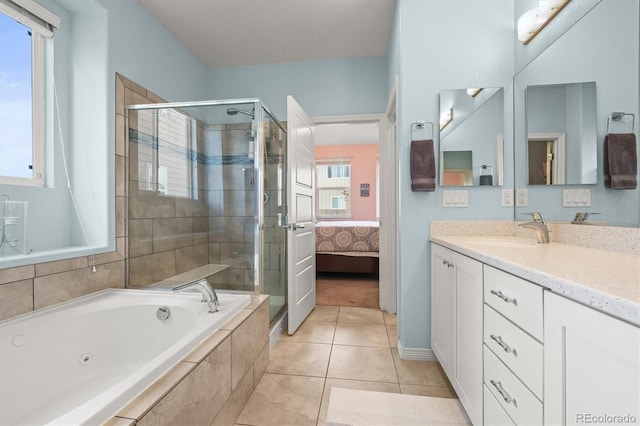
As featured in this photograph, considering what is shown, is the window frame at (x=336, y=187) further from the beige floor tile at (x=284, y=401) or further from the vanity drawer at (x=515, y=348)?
the vanity drawer at (x=515, y=348)

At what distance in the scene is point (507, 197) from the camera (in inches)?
77.2

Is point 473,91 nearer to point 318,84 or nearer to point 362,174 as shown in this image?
→ point 318,84

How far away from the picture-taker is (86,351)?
4.99ft

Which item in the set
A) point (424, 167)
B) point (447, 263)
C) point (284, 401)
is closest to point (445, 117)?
point (424, 167)

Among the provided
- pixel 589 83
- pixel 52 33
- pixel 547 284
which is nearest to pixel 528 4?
pixel 589 83

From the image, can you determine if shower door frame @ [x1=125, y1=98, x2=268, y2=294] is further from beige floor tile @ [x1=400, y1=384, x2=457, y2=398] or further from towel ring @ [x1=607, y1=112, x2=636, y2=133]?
towel ring @ [x1=607, y1=112, x2=636, y2=133]

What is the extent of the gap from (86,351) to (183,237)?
104cm

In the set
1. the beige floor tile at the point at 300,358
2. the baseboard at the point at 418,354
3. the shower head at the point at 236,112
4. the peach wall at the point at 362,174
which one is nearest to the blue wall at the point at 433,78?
the baseboard at the point at 418,354

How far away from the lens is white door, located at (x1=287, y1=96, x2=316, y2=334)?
7.99 ft

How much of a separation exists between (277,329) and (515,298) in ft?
6.11

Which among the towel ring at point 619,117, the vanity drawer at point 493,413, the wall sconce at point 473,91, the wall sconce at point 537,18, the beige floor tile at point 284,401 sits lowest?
the beige floor tile at point 284,401

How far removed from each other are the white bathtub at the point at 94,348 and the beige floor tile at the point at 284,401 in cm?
50

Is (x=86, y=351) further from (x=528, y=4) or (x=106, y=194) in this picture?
(x=528, y=4)

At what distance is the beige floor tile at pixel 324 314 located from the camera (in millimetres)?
2760
